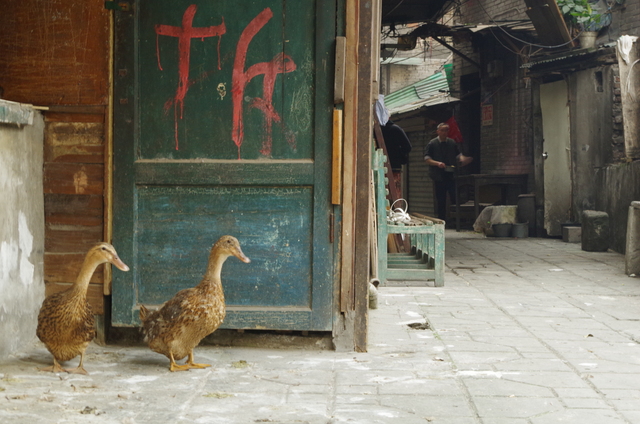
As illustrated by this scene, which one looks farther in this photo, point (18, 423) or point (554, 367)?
point (554, 367)

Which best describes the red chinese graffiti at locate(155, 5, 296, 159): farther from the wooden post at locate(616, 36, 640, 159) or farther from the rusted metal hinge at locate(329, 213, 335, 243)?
the wooden post at locate(616, 36, 640, 159)

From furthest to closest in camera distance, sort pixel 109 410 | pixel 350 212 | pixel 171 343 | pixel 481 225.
→ pixel 481 225
pixel 350 212
pixel 171 343
pixel 109 410

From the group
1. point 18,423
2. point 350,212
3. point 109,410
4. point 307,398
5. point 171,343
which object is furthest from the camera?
point 350,212

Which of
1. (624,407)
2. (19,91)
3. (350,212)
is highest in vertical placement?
(19,91)

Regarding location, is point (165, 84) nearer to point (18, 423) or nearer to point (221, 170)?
point (221, 170)

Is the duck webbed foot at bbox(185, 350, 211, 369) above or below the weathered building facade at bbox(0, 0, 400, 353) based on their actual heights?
below

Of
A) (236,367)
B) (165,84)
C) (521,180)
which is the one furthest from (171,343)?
(521,180)

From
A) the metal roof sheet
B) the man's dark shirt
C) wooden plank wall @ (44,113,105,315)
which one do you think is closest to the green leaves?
the man's dark shirt

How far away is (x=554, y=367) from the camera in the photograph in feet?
15.9

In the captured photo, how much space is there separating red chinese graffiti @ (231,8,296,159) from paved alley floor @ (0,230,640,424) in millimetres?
1481

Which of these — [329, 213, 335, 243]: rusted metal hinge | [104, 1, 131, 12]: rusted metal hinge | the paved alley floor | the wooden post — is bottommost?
the paved alley floor

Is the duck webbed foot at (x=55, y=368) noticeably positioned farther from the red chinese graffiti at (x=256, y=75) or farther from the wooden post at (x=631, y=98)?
the wooden post at (x=631, y=98)

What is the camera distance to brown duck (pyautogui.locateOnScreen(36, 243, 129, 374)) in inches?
177

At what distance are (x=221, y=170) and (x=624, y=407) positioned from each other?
2.84m
